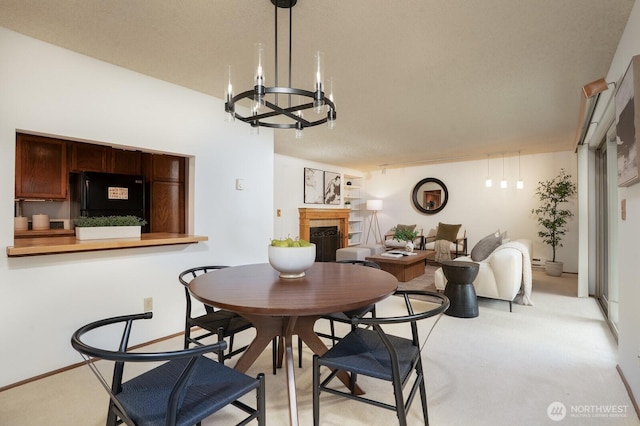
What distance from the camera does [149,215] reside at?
4211 millimetres

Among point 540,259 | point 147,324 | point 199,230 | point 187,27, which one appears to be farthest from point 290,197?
point 540,259

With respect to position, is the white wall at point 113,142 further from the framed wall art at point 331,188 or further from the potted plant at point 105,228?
the framed wall art at point 331,188

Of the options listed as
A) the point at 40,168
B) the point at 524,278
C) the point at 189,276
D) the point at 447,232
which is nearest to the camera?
the point at 189,276

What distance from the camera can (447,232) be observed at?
6.72m

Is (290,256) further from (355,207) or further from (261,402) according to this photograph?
(355,207)

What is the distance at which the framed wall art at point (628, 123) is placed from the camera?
5.17 ft

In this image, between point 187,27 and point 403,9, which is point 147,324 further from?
point 403,9

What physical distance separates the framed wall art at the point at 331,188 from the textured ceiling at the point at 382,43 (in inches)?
144

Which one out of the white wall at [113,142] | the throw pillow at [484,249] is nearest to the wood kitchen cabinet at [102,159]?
the white wall at [113,142]

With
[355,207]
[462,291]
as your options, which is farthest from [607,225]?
[355,207]

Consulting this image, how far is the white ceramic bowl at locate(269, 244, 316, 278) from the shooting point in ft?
5.72

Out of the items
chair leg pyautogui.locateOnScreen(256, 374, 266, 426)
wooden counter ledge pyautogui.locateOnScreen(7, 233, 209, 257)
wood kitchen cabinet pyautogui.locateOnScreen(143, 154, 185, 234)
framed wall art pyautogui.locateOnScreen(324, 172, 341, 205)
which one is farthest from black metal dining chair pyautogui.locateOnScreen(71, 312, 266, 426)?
framed wall art pyautogui.locateOnScreen(324, 172, 341, 205)

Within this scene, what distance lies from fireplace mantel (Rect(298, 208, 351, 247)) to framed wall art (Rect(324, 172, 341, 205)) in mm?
330

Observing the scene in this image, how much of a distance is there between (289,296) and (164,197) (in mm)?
3363
